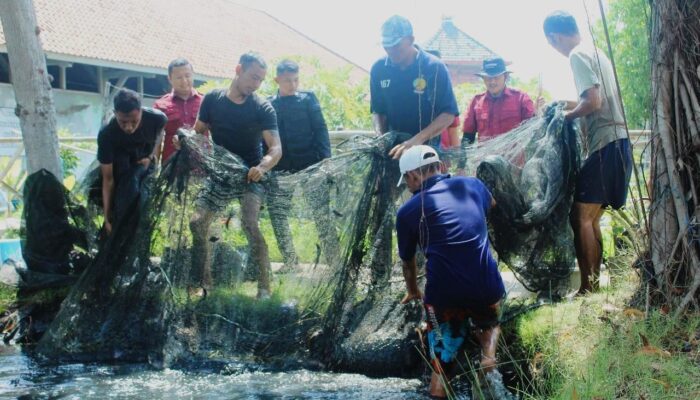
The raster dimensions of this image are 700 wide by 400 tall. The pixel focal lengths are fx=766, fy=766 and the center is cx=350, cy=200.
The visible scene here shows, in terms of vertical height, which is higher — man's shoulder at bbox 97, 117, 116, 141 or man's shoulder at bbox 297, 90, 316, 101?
man's shoulder at bbox 297, 90, 316, 101

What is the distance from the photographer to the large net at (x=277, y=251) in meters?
5.43

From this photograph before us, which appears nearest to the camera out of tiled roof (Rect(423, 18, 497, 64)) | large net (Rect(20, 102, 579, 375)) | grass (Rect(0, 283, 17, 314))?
large net (Rect(20, 102, 579, 375))

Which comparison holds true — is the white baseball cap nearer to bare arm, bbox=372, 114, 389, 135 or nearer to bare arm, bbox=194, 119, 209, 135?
bare arm, bbox=372, 114, 389, 135

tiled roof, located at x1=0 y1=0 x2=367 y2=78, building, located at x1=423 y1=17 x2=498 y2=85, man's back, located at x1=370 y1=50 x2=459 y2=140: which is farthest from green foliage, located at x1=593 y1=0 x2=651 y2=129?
man's back, located at x1=370 y1=50 x2=459 y2=140

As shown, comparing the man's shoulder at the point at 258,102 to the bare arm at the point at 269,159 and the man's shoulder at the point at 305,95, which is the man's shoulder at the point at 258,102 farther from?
the man's shoulder at the point at 305,95

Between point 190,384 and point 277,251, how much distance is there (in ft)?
3.73

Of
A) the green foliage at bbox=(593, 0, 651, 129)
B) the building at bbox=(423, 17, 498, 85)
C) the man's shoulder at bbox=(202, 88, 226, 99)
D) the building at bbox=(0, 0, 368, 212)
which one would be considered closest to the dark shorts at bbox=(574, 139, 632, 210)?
the man's shoulder at bbox=(202, 88, 226, 99)

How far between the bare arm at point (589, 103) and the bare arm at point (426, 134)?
0.98 meters

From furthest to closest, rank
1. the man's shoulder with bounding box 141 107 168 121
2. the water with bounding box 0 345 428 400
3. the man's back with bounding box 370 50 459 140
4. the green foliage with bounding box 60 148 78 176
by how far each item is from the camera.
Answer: the green foliage with bounding box 60 148 78 176 → the man's shoulder with bounding box 141 107 168 121 → the man's back with bounding box 370 50 459 140 → the water with bounding box 0 345 428 400

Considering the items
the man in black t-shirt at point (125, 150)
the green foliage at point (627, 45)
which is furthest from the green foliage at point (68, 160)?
the green foliage at point (627, 45)

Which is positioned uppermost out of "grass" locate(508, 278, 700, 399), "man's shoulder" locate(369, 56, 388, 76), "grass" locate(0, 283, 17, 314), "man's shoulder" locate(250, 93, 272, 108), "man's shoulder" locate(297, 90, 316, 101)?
"man's shoulder" locate(369, 56, 388, 76)

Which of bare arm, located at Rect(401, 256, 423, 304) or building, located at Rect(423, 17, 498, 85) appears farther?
building, located at Rect(423, 17, 498, 85)

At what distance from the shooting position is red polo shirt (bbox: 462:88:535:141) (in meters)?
7.40

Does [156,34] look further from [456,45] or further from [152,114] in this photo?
[456,45]
